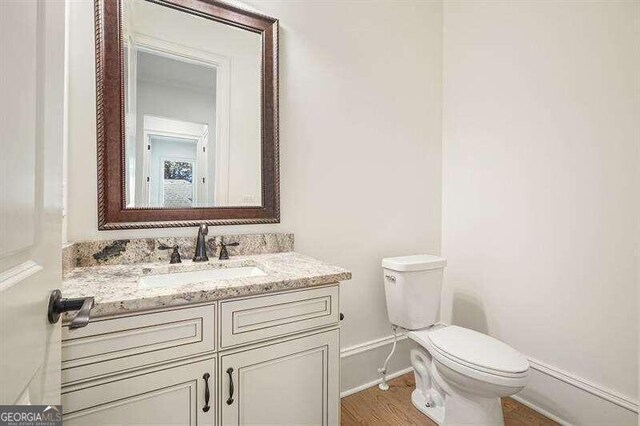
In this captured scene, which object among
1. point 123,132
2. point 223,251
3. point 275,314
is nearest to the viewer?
point 275,314

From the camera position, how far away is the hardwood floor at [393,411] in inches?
66.0

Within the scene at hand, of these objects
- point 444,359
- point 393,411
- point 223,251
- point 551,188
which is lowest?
point 393,411

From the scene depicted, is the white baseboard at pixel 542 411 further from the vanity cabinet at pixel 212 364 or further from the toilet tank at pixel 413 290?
the vanity cabinet at pixel 212 364

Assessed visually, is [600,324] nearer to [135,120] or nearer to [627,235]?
[627,235]

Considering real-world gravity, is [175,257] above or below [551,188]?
below

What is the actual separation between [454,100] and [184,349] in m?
2.24

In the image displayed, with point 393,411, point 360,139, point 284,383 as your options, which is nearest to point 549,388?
point 393,411

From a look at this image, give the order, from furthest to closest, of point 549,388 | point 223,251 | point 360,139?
point 360,139, point 549,388, point 223,251

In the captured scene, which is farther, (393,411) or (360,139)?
(360,139)

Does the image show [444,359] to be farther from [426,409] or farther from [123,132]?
[123,132]

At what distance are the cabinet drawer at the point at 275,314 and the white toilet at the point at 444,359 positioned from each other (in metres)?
0.64

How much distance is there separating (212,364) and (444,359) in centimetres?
108

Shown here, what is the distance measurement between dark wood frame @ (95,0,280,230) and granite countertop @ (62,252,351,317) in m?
0.22

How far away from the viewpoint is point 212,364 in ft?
3.35
